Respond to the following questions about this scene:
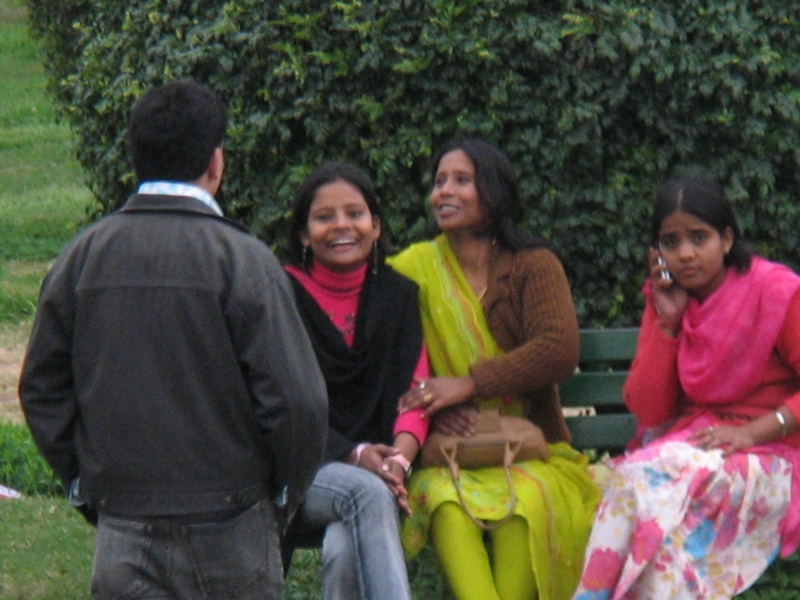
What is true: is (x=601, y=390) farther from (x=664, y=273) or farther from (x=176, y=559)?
(x=176, y=559)

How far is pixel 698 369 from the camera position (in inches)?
175

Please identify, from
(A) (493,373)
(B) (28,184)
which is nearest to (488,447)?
(A) (493,373)

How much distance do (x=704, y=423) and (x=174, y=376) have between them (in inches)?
70.4

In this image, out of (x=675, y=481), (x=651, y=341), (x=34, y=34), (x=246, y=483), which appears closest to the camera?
(x=246, y=483)

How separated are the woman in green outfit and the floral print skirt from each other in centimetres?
22

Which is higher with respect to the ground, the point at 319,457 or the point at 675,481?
the point at 319,457

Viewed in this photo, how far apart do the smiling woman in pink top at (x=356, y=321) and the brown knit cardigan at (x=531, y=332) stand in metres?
0.24

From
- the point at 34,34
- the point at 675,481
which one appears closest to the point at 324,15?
the point at 675,481

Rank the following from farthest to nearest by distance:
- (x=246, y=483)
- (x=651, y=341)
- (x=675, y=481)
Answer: (x=651, y=341), (x=675, y=481), (x=246, y=483)

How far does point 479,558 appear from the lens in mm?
4355

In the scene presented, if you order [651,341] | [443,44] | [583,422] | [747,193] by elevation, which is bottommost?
[583,422]

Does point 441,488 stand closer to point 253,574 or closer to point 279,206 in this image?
point 253,574

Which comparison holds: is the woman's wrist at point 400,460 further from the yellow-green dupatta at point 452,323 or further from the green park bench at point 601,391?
the green park bench at point 601,391

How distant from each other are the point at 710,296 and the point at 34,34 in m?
10.1
